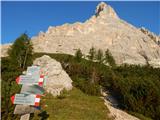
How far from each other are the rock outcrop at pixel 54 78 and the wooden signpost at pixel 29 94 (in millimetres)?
29585

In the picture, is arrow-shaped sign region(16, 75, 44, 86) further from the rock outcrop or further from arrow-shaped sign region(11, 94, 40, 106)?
the rock outcrop

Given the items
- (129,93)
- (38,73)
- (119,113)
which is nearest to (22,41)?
(129,93)

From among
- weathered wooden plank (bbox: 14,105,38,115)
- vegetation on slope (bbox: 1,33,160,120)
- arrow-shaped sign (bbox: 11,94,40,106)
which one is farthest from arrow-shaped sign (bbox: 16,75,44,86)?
vegetation on slope (bbox: 1,33,160,120)

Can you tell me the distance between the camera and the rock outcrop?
141 feet

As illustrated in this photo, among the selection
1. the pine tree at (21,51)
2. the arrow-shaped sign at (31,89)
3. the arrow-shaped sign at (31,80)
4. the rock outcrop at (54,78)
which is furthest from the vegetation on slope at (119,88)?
the arrow-shaped sign at (31,89)

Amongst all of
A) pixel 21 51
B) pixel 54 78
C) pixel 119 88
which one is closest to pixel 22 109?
pixel 54 78

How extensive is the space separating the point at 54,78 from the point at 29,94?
3428 centimetres

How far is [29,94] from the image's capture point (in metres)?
11.6

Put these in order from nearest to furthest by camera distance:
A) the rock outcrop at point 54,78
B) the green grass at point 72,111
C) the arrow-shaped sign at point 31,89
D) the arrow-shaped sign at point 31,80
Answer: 1. the arrow-shaped sign at point 31,89
2. the arrow-shaped sign at point 31,80
3. the green grass at point 72,111
4. the rock outcrop at point 54,78

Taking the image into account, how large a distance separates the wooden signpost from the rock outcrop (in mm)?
29585

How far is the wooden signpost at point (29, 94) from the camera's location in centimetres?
1148

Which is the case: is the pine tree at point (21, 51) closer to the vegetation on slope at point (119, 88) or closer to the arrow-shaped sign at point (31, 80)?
the vegetation on slope at point (119, 88)

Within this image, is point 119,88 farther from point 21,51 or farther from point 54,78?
point 21,51

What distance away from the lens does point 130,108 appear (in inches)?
1420
